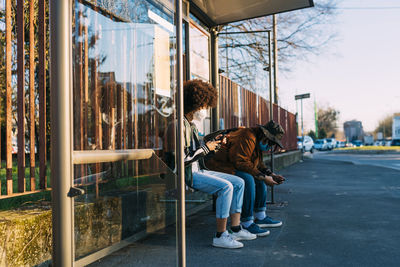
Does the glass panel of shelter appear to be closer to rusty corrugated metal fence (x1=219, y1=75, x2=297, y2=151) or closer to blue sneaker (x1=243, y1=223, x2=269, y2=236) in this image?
blue sneaker (x1=243, y1=223, x2=269, y2=236)

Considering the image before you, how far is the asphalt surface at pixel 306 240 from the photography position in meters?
2.61

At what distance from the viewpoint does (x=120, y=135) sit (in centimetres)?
252

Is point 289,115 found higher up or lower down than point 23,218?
higher up

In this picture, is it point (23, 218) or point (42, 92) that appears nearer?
point (23, 218)

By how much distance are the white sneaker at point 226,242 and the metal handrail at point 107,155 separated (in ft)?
5.20

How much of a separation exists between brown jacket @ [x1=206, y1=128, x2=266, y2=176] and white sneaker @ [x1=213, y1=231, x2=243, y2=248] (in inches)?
28.7

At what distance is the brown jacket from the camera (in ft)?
14.4

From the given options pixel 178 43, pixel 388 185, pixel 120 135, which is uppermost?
pixel 178 43

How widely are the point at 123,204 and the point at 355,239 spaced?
8.79 ft

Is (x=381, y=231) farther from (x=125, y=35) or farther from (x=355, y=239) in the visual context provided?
(x=125, y=35)

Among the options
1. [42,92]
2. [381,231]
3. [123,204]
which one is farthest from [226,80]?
[123,204]

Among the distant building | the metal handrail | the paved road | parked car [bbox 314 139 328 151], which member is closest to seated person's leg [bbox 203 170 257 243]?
the metal handrail

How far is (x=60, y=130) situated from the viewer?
1.99 metres

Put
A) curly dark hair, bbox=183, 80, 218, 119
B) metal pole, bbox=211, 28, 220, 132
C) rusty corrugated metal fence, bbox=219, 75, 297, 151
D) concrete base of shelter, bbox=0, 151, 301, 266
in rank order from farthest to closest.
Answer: rusty corrugated metal fence, bbox=219, 75, 297, 151 < metal pole, bbox=211, 28, 220, 132 < curly dark hair, bbox=183, 80, 218, 119 < concrete base of shelter, bbox=0, 151, 301, 266
